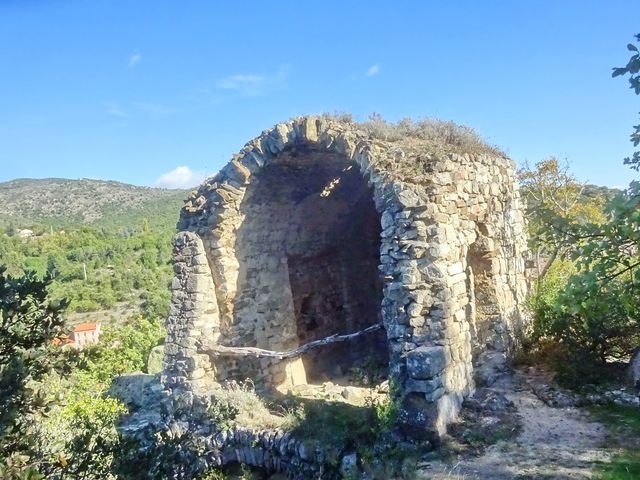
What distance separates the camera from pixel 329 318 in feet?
33.5

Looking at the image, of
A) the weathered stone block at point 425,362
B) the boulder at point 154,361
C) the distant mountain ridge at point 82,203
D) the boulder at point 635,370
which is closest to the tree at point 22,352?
the weathered stone block at point 425,362

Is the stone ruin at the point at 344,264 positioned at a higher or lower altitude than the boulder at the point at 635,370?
higher

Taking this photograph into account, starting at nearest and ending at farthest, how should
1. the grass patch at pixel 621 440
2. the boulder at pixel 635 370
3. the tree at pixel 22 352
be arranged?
the tree at pixel 22 352
the grass patch at pixel 621 440
the boulder at pixel 635 370

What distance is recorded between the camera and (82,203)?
50.9 meters

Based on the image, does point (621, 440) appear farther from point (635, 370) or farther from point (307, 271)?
point (307, 271)

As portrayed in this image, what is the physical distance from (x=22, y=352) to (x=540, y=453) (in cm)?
466

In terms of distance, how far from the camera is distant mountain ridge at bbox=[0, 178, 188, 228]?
47.1 meters

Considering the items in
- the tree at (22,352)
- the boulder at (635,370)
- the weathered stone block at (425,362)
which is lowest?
the boulder at (635,370)

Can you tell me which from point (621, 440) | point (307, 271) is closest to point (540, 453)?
point (621, 440)

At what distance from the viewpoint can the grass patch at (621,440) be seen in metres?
4.40

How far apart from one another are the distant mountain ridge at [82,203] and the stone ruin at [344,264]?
3854cm

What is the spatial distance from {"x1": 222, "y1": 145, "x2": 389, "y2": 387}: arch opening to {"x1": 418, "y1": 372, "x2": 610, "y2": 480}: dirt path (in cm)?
327

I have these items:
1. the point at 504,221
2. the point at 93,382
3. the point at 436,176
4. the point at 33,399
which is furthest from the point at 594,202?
the point at 33,399

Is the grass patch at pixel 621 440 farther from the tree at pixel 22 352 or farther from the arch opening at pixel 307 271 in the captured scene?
the tree at pixel 22 352
